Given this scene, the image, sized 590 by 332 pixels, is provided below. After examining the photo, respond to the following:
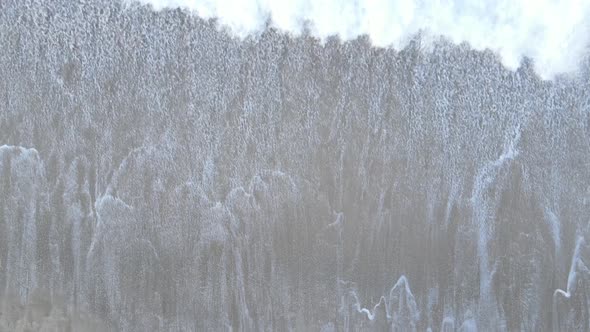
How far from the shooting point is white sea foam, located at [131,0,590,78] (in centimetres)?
698

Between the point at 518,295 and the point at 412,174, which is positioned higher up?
the point at 412,174

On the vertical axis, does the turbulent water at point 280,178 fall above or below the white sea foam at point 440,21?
below

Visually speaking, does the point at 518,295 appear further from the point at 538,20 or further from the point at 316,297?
the point at 538,20

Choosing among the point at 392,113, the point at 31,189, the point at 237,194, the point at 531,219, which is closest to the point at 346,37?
the point at 392,113

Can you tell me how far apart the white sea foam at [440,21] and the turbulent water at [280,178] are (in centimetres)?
7

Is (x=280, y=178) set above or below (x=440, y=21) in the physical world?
below

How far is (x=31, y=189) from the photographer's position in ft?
22.9

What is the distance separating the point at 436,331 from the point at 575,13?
2286 mm

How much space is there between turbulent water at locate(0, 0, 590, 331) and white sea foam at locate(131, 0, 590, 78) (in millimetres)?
66

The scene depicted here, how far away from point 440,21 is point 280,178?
1.48m

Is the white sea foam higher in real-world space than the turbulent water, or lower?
higher

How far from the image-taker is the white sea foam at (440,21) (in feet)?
22.9

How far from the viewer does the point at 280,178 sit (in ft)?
23.0

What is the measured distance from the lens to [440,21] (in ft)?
22.9
